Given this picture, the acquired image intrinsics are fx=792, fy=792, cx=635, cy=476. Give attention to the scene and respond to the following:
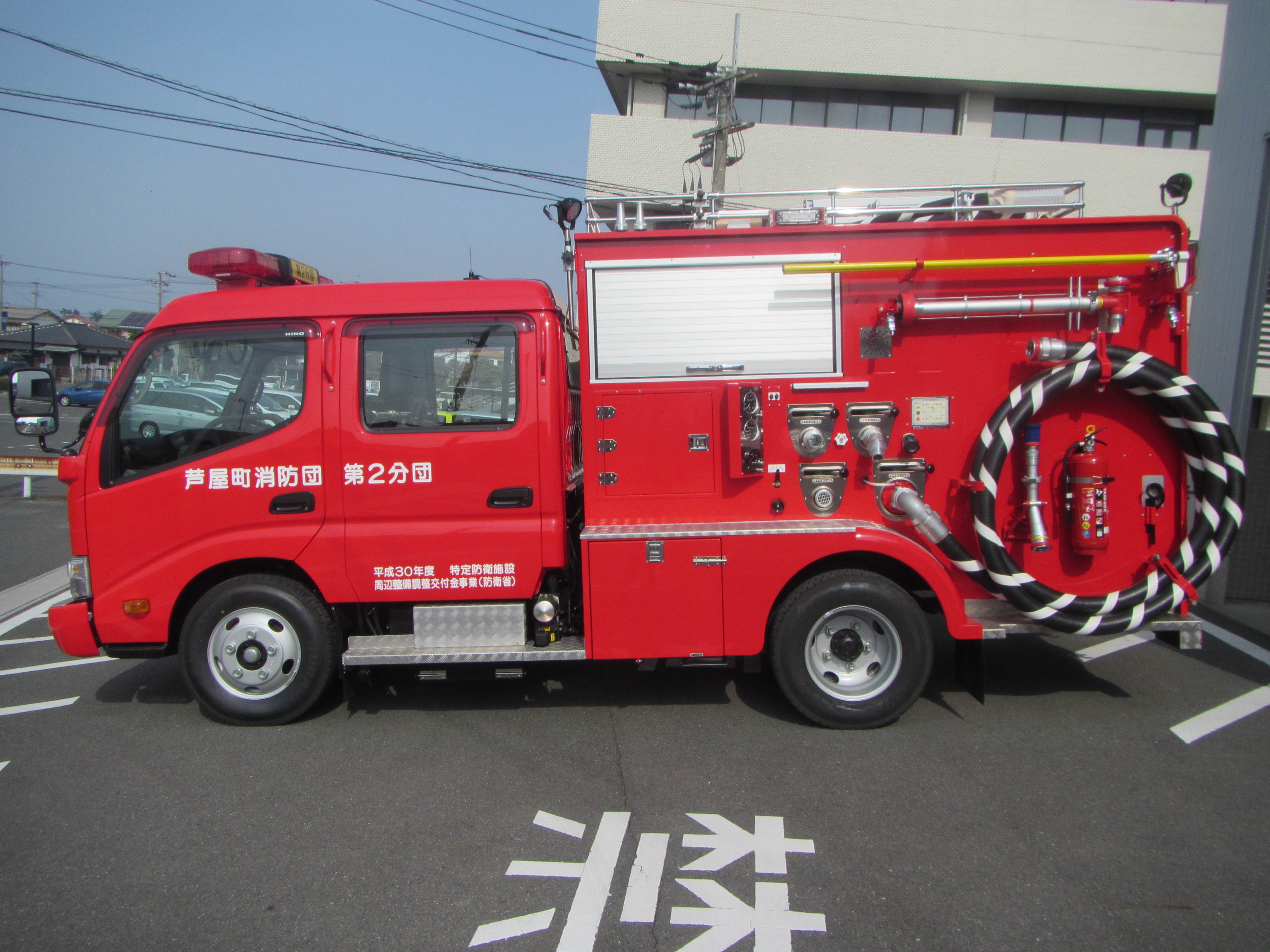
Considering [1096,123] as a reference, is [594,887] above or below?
below

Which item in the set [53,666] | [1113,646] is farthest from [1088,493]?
[53,666]

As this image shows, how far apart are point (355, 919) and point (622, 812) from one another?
121 centimetres

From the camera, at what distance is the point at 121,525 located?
4.36 meters

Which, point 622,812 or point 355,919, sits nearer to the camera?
point 355,919

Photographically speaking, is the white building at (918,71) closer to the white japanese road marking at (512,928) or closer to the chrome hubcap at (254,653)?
the chrome hubcap at (254,653)

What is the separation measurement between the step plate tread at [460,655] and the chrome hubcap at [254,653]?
36cm

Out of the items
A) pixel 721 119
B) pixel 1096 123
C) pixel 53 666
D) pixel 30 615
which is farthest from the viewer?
pixel 1096 123

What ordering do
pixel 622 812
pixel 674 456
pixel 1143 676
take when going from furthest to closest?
pixel 1143 676
pixel 674 456
pixel 622 812

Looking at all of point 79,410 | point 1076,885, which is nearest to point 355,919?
point 1076,885

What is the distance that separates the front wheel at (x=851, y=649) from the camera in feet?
14.0

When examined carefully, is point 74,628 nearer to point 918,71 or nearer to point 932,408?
point 932,408

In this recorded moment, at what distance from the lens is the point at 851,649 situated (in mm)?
4367

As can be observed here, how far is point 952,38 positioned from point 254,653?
80.6 feet

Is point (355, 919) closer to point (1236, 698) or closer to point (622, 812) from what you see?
point (622, 812)
